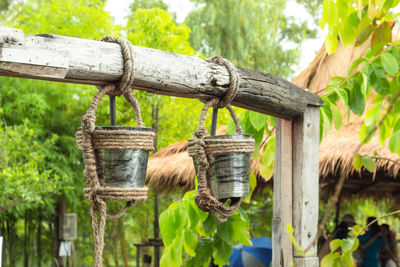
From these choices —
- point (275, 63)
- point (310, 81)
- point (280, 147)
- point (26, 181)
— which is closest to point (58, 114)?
point (26, 181)

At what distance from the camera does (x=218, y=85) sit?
152 cm

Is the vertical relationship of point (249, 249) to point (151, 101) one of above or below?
below

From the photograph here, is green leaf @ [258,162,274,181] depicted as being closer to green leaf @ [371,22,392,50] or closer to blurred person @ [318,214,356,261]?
green leaf @ [371,22,392,50]

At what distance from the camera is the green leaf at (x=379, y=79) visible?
1.86 meters

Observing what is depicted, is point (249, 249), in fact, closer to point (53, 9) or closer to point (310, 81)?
point (310, 81)

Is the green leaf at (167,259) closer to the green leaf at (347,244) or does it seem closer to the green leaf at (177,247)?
the green leaf at (177,247)

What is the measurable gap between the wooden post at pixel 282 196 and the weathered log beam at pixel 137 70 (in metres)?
0.16

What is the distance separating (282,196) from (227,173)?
0.49 metres

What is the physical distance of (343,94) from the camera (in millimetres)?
1887

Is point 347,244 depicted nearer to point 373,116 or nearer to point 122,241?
point 373,116

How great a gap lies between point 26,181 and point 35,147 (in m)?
0.63

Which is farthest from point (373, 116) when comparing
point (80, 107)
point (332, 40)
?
point (80, 107)

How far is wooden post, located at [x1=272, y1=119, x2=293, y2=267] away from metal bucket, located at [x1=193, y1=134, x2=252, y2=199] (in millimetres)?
441

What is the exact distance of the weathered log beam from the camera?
1186mm
